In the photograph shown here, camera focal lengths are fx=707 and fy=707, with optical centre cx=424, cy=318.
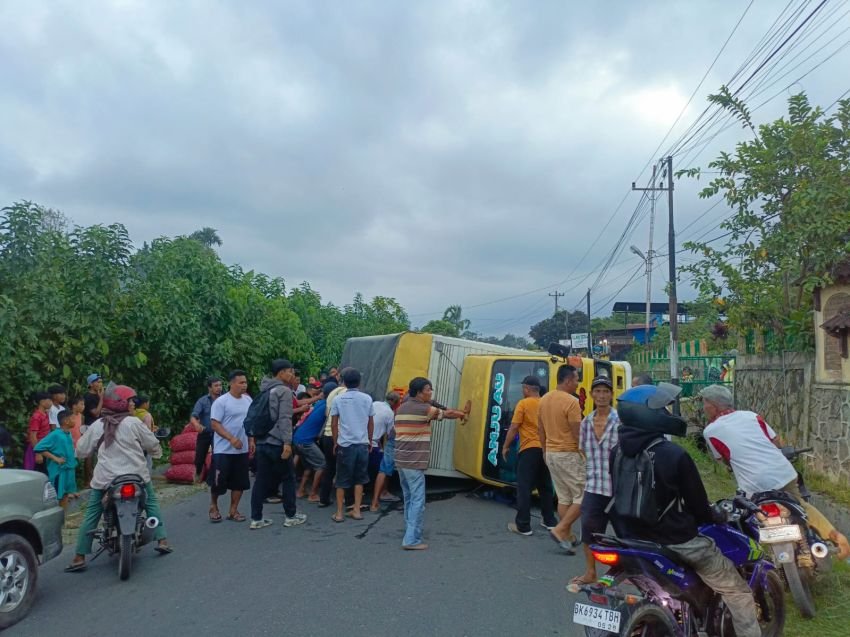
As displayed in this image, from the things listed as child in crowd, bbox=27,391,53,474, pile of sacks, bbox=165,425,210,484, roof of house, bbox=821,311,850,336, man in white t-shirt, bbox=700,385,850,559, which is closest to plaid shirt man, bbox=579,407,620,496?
man in white t-shirt, bbox=700,385,850,559

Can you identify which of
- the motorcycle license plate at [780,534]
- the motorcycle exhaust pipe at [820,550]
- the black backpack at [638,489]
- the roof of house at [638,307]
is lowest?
the motorcycle exhaust pipe at [820,550]

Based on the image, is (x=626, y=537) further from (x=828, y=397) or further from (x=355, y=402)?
(x=828, y=397)

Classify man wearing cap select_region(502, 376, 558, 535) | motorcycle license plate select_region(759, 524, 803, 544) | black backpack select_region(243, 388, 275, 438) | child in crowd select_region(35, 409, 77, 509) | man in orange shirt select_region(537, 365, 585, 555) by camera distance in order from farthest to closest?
child in crowd select_region(35, 409, 77, 509)
black backpack select_region(243, 388, 275, 438)
man wearing cap select_region(502, 376, 558, 535)
man in orange shirt select_region(537, 365, 585, 555)
motorcycle license plate select_region(759, 524, 803, 544)

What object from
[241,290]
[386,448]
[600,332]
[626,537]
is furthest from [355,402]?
[600,332]

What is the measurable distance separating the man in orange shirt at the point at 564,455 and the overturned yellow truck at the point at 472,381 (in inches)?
75.7

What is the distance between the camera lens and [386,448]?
29.5 ft

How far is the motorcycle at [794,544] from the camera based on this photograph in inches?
186

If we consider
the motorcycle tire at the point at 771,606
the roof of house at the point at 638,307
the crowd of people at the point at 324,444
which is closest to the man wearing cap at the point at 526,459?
the crowd of people at the point at 324,444

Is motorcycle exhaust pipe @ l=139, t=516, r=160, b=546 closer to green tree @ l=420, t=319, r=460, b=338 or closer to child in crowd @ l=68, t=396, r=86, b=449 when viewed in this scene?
Result: child in crowd @ l=68, t=396, r=86, b=449

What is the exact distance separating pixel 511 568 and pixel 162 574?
3.08 m

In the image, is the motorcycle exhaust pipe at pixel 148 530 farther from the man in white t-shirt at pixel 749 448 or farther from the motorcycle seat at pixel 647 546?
the man in white t-shirt at pixel 749 448

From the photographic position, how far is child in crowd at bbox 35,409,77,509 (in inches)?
310

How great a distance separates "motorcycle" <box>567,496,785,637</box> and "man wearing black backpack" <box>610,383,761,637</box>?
0.10m

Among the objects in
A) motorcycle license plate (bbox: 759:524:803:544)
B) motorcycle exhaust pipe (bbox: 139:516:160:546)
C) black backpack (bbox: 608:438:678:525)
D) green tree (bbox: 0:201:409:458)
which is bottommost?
motorcycle exhaust pipe (bbox: 139:516:160:546)
